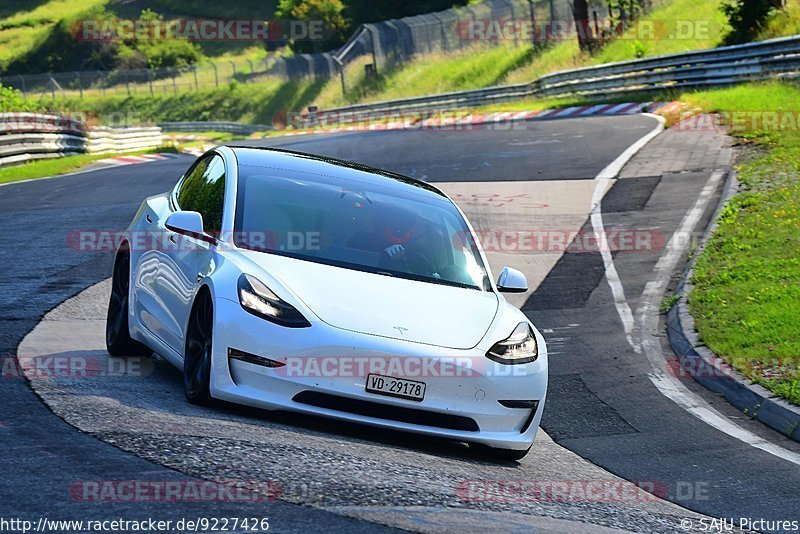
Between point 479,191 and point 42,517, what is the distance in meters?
15.9

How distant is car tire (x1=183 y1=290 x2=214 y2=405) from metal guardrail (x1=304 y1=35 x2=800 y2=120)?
23594mm

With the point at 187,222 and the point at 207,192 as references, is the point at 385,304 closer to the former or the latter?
the point at 187,222

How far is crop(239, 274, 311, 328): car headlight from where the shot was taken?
277 inches

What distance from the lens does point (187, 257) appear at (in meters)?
8.05

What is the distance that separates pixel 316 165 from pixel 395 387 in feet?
7.98

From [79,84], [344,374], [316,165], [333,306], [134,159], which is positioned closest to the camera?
[344,374]

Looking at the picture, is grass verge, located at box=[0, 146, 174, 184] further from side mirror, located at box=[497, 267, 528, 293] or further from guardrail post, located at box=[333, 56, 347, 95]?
guardrail post, located at box=[333, 56, 347, 95]

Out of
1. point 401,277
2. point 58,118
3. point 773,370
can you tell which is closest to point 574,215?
point 773,370

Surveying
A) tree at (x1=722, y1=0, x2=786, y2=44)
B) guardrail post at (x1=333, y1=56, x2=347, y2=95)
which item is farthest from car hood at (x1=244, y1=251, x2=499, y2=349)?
guardrail post at (x1=333, y1=56, x2=347, y2=95)

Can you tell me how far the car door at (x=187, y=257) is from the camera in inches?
305

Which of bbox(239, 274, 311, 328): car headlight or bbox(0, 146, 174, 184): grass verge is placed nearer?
bbox(239, 274, 311, 328): car headlight

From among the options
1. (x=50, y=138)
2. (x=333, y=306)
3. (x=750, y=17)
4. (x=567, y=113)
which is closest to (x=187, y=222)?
(x=333, y=306)

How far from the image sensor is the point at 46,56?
317 feet

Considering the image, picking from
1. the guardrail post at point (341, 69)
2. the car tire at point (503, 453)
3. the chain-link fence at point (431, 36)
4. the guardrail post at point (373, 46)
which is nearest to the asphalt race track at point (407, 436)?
the car tire at point (503, 453)
